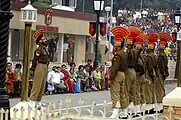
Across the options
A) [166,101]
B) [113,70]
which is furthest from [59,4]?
[166,101]

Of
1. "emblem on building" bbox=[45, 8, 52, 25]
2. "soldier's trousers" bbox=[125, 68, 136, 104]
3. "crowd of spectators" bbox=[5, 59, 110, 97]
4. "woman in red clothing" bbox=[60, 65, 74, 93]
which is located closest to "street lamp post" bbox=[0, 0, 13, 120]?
"soldier's trousers" bbox=[125, 68, 136, 104]

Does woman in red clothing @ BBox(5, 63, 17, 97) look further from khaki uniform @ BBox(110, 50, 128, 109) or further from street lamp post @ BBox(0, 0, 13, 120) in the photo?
street lamp post @ BBox(0, 0, 13, 120)

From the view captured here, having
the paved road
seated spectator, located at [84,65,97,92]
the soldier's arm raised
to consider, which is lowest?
the paved road

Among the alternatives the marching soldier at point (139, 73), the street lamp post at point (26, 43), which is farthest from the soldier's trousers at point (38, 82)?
the marching soldier at point (139, 73)

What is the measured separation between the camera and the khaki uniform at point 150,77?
14.9 m

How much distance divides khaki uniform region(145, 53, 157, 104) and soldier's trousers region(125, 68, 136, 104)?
50.9 inches

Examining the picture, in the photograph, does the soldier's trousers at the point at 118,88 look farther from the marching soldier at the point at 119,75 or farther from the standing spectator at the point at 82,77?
the standing spectator at the point at 82,77

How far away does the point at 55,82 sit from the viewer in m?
19.5

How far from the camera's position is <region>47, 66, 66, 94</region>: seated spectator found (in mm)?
19344

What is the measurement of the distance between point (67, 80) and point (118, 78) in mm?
7617

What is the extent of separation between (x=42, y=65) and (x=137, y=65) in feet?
8.45

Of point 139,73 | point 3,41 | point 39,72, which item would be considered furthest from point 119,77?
point 3,41

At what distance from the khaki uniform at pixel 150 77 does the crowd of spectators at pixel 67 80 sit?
14.2ft

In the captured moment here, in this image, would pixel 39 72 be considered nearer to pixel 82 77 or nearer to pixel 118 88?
pixel 118 88
